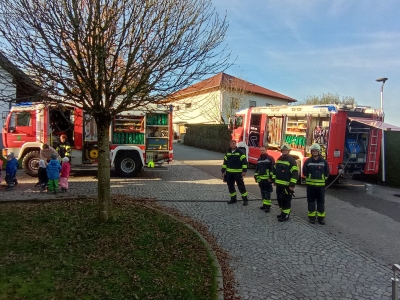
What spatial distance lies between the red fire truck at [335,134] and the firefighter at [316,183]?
3457mm

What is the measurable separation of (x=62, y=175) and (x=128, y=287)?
6316 mm

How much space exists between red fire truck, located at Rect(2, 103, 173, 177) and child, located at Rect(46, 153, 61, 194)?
2.22 metres

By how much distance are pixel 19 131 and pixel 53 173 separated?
3.78 m

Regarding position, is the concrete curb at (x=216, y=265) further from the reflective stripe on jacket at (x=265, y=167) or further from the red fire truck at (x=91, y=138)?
the red fire truck at (x=91, y=138)

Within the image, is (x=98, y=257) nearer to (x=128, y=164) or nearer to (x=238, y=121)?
(x=128, y=164)

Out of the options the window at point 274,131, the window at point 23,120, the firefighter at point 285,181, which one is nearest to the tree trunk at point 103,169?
the firefighter at point 285,181

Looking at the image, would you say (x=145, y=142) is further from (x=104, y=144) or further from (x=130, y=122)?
(x=104, y=144)

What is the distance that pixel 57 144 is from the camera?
1175 cm

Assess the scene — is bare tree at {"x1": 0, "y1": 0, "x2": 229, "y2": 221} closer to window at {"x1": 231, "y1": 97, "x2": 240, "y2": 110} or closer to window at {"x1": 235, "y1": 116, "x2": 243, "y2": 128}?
window at {"x1": 235, "y1": 116, "x2": 243, "y2": 128}

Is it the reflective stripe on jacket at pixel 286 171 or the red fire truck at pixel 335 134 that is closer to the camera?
the reflective stripe on jacket at pixel 286 171

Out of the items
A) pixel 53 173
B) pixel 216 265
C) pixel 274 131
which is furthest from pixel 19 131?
pixel 216 265

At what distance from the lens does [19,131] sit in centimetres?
1152

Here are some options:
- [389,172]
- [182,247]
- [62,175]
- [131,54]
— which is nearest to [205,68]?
[131,54]

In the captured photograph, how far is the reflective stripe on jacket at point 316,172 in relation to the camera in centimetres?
716
